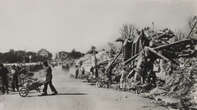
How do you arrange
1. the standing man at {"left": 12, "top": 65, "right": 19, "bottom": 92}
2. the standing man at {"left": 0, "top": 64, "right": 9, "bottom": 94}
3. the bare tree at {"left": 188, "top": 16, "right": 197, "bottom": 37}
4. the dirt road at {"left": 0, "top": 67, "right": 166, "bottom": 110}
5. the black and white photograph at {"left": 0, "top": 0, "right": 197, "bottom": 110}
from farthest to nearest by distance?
1. the standing man at {"left": 12, "top": 65, "right": 19, "bottom": 92}
2. the standing man at {"left": 0, "top": 64, "right": 9, "bottom": 94}
3. the bare tree at {"left": 188, "top": 16, "right": 197, "bottom": 37}
4. the black and white photograph at {"left": 0, "top": 0, "right": 197, "bottom": 110}
5. the dirt road at {"left": 0, "top": 67, "right": 166, "bottom": 110}

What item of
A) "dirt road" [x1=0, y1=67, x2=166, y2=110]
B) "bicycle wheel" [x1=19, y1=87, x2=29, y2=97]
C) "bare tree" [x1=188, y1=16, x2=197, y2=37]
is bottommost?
"dirt road" [x1=0, y1=67, x2=166, y2=110]

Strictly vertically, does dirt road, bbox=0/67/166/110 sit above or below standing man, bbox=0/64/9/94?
below

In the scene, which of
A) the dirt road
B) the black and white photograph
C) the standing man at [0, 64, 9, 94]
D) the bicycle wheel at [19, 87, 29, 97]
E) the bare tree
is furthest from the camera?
the standing man at [0, 64, 9, 94]

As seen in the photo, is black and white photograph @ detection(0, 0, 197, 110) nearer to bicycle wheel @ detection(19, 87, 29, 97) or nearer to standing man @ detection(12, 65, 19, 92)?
bicycle wheel @ detection(19, 87, 29, 97)

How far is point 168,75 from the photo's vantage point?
7.66 m

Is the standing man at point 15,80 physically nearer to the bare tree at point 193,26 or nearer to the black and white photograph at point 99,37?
the black and white photograph at point 99,37

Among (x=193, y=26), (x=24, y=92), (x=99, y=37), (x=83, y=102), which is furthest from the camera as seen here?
(x=24, y=92)

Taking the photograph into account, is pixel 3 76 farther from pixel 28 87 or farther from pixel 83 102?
pixel 83 102

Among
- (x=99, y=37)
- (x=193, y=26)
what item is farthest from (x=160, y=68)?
(x=99, y=37)

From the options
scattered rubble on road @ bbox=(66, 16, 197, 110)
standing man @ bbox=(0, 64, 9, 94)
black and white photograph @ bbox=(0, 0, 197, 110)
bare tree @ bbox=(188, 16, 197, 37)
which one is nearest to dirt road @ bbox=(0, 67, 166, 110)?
black and white photograph @ bbox=(0, 0, 197, 110)

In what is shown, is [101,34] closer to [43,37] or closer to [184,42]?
[43,37]

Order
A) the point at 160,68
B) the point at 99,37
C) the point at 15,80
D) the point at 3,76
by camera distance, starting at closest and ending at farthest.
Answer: the point at 99,37
the point at 160,68
the point at 3,76
the point at 15,80

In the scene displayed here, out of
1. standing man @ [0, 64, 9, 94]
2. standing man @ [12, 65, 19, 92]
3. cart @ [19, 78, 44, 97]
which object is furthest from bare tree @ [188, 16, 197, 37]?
standing man @ [12, 65, 19, 92]

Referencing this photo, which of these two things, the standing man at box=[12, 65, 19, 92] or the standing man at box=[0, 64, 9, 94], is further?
the standing man at box=[12, 65, 19, 92]
